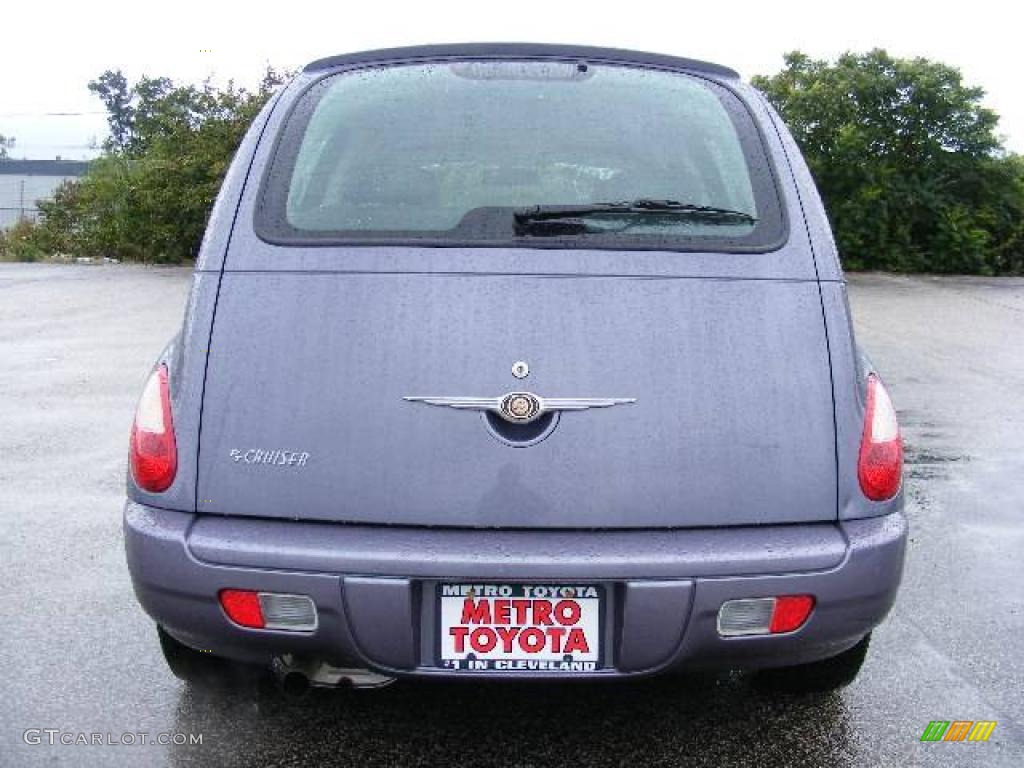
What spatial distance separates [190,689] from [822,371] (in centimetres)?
188

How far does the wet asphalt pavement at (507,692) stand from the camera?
9.24 ft

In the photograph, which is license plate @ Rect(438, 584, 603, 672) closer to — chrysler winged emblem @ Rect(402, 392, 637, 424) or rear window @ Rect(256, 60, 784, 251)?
chrysler winged emblem @ Rect(402, 392, 637, 424)

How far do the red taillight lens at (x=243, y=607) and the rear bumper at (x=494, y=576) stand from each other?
2 centimetres

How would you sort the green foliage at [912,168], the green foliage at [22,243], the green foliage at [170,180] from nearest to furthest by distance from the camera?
the green foliage at [912,168], the green foliage at [170,180], the green foliage at [22,243]

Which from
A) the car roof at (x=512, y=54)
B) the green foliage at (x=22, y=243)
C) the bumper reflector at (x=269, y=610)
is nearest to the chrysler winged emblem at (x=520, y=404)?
the bumper reflector at (x=269, y=610)

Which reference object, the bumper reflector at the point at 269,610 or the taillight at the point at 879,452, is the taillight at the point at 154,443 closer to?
the bumper reflector at the point at 269,610

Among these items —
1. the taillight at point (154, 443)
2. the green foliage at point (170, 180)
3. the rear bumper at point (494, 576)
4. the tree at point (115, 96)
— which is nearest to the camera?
the rear bumper at point (494, 576)

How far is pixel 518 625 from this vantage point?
7.69 feet

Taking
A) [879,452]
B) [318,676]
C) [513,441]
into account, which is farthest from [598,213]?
[318,676]

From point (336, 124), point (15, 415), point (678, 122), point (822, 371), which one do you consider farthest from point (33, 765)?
point (15, 415)

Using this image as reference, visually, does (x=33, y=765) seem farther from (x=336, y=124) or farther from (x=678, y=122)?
(x=678, y=122)

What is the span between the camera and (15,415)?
704 centimetres

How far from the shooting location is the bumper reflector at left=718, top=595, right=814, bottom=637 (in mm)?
2359

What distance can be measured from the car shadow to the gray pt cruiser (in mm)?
266
